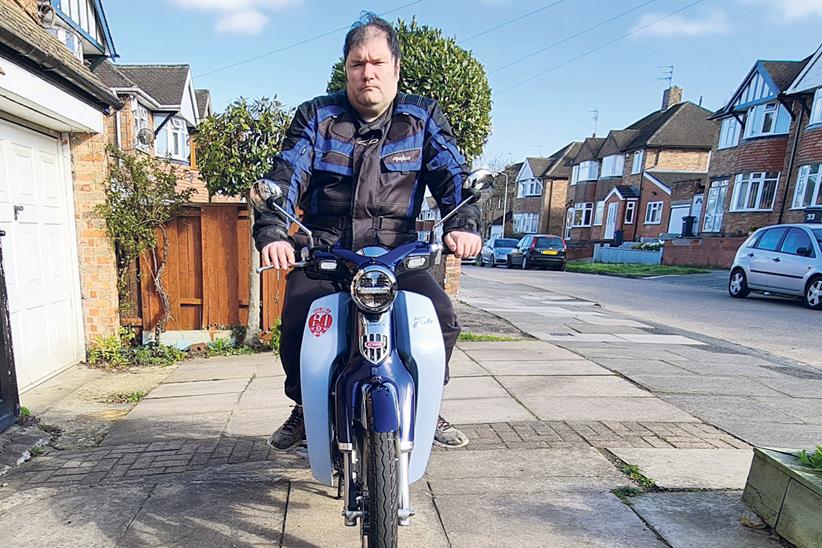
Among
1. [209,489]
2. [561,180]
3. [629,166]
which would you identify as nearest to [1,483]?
[209,489]

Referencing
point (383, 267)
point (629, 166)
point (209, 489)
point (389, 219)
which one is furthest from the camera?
point (629, 166)

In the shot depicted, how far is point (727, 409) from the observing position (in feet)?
11.6

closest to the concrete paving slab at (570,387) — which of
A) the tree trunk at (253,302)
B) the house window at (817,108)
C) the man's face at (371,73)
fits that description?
the man's face at (371,73)

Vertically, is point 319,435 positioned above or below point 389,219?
below

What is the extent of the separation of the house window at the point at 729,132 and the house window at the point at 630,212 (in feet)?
24.3

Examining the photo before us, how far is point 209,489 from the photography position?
238 cm

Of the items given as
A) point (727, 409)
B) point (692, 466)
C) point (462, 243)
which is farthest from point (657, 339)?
Result: point (462, 243)

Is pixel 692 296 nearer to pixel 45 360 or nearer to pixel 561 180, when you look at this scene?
pixel 45 360

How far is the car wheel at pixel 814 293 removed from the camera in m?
8.84

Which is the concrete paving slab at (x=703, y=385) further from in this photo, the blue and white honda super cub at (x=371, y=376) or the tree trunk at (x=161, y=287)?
the tree trunk at (x=161, y=287)

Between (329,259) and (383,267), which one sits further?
(329,259)

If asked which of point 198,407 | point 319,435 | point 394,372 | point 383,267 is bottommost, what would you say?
point 198,407

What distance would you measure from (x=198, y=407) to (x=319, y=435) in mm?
2241

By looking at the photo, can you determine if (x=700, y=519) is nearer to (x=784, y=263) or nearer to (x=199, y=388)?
(x=199, y=388)
